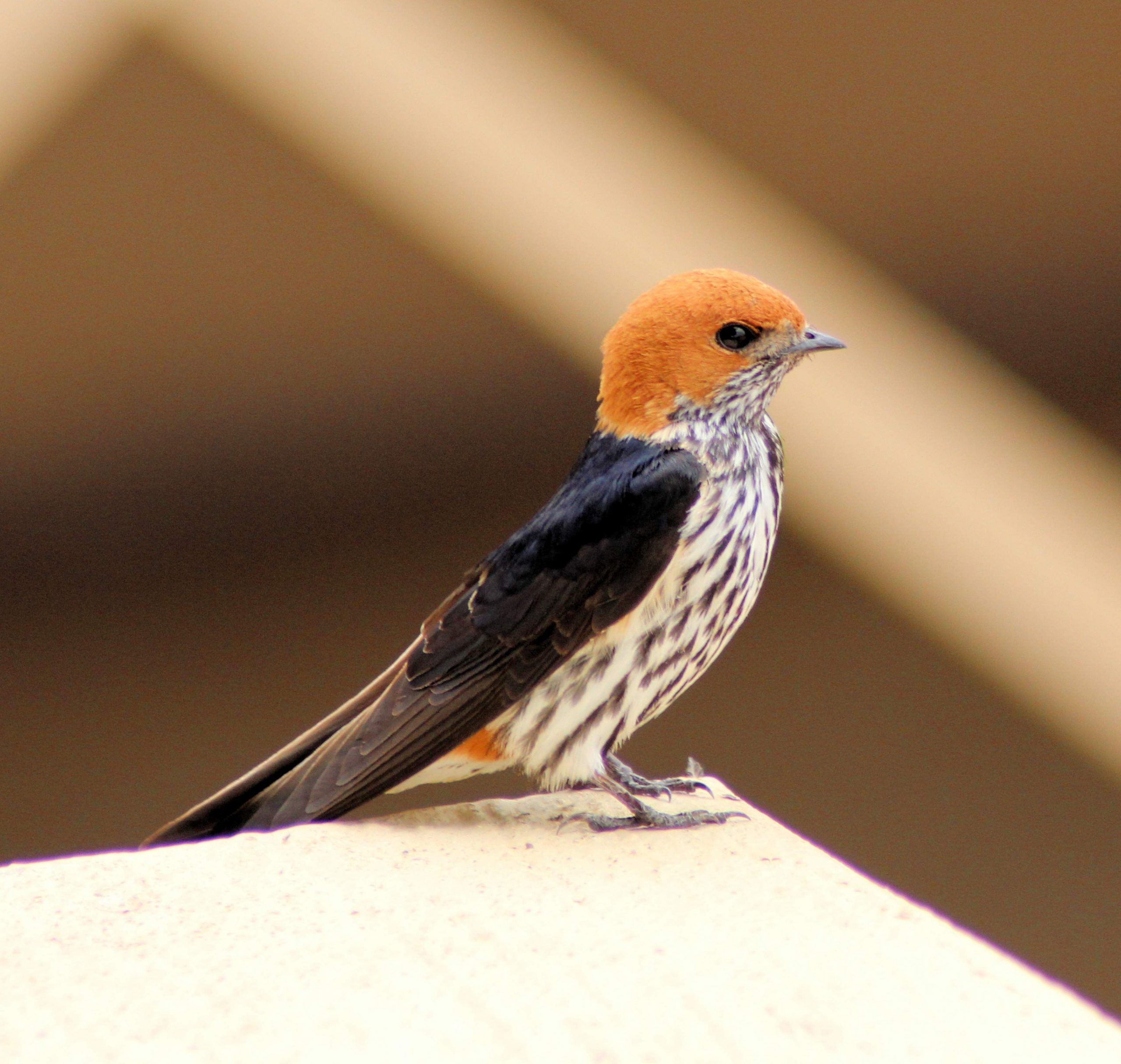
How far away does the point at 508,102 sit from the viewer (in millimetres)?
3230

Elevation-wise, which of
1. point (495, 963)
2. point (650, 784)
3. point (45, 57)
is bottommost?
point (495, 963)

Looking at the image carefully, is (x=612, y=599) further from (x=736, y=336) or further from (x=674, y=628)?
(x=736, y=336)

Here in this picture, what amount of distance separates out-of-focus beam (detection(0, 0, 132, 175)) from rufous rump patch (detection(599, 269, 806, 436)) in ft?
5.43

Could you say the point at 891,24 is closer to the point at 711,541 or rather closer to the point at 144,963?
the point at 711,541

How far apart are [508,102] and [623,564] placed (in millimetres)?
1685

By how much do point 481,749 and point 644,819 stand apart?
0.25 meters

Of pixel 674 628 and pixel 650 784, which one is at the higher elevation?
pixel 674 628

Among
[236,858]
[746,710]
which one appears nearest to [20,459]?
[746,710]

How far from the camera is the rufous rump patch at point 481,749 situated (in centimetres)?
200

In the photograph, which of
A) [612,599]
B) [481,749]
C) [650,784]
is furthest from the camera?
[650,784]

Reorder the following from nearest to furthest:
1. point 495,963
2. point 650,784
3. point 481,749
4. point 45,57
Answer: point 495,963 < point 481,749 < point 650,784 < point 45,57

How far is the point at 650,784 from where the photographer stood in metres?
2.12

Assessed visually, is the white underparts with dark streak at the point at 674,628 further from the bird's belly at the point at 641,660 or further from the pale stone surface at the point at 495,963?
the pale stone surface at the point at 495,963

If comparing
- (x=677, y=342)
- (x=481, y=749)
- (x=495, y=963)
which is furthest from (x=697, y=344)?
(x=495, y=963)
